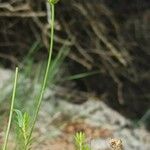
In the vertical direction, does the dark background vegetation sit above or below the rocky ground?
above

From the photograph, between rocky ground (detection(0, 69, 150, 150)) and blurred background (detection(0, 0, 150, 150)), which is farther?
blurred background (detection(0, 0, 150, 150))

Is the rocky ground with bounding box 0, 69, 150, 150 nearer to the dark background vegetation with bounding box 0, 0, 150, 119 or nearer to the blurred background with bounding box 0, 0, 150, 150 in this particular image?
the blurred background with bounding box 0, 0, 150, 150

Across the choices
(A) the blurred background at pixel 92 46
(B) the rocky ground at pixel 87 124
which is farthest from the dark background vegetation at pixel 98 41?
(B) the rocky ground at pixel 87 124

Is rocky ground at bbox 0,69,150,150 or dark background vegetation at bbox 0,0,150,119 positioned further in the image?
dark background vegetation at bbox 0,0,150,119

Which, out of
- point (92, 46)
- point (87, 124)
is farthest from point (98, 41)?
point (87, 124)

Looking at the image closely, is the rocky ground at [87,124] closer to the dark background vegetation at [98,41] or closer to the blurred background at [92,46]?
the blurred background at [92,46]

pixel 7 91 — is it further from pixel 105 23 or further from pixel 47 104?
pixel 105 23

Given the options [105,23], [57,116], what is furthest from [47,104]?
[105,23]

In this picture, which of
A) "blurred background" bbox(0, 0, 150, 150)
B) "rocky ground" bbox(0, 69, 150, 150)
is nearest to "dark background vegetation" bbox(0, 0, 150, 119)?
"blurred background" bbox(0, 0, 150, 150)
